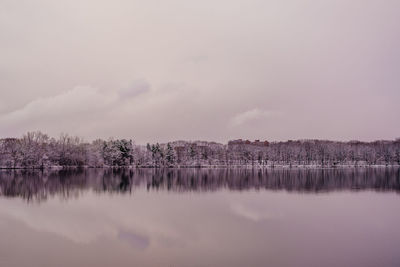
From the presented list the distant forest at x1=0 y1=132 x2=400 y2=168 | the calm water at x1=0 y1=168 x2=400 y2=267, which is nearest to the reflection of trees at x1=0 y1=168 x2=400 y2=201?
the calm water at x1=0 y1=168 x2=400 y2=267

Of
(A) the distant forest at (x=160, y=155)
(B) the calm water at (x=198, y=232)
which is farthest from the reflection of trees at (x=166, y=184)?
(A) the distant forest at (x=160, y=155)

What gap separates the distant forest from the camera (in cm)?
9144

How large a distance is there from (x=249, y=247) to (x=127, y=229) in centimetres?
677

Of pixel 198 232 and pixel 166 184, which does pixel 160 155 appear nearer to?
pixel 166 184

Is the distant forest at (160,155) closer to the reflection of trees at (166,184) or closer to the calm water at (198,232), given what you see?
the reflection of trees at (166,184)

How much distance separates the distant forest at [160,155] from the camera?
300 ft

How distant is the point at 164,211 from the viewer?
77.4 ft

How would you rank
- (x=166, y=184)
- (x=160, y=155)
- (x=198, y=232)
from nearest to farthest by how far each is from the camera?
(x=198, y=232) → (x=166, y=184) → (x=160, y=155)

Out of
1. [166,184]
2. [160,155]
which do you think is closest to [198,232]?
[166,184]

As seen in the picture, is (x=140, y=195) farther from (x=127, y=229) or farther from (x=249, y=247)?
(x=249, y=247)

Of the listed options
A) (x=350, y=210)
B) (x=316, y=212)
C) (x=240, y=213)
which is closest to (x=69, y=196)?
(x=240, y=213)

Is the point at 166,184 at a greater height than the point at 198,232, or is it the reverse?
the point at 198,232

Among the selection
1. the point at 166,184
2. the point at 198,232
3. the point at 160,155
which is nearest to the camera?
the point at 198,232

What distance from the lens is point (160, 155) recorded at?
10706 cm
